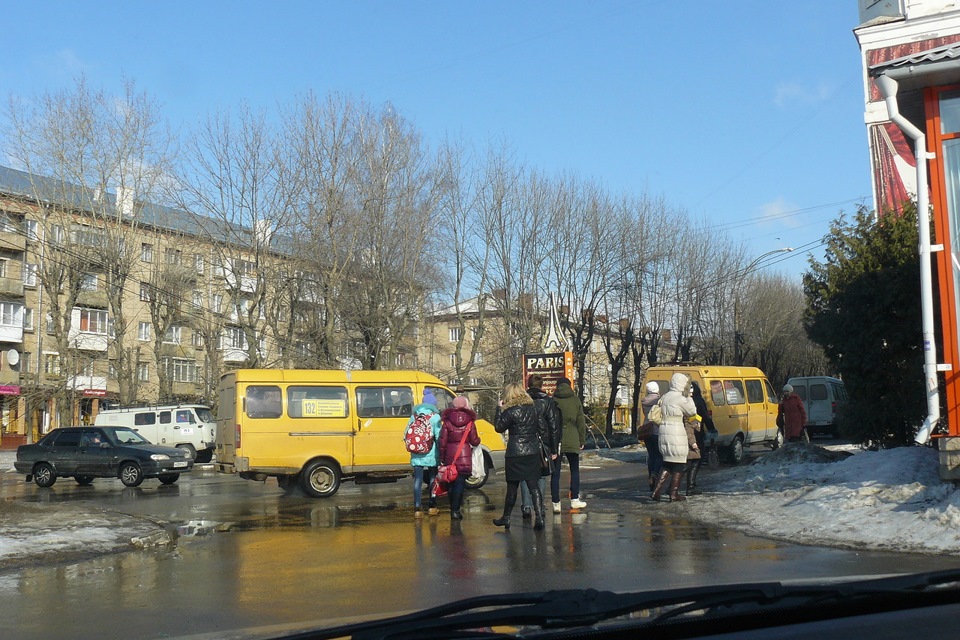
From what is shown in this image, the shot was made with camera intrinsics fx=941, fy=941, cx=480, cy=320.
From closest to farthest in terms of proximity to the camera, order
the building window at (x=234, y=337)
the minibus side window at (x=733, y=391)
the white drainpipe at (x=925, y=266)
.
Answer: the white drainpipe at (x=925, y=266), the minibus side window at (x=733, y=391), the building window at (x=234, y=337)

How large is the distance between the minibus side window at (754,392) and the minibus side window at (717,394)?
1338 mm

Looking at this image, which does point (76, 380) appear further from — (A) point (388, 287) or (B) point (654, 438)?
(B) point (654, 438)

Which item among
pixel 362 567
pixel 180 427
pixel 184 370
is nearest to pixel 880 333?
pixel 362 567

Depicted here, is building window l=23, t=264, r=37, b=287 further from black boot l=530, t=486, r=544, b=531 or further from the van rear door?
black boot l=530, t=486, r=544, b=531

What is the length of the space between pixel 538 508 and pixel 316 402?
23.8 feet

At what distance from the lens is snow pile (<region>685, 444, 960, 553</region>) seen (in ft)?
29.1

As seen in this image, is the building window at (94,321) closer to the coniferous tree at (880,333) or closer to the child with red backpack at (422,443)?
the child with red backpack at (422,443)

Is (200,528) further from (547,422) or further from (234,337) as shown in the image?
(234,337)

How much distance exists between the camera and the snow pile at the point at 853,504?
8.88m

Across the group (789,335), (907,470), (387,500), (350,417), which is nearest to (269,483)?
(350,417)

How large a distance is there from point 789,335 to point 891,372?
38507mm

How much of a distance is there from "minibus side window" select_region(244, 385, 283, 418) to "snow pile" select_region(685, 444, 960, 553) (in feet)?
24.8

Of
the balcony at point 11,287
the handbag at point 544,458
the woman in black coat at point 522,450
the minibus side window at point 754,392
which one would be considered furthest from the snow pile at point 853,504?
the balcony at point 11,287

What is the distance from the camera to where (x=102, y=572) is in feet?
27.7
